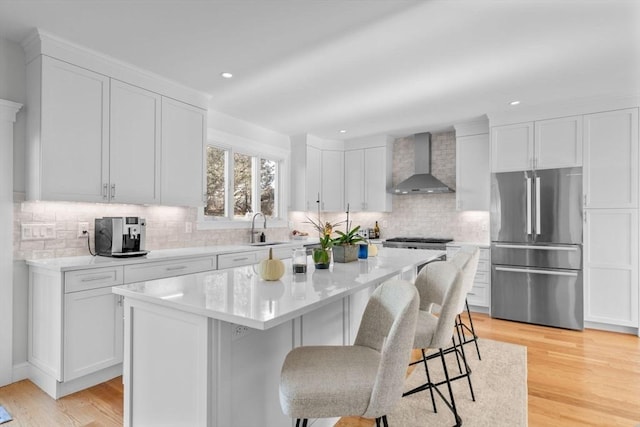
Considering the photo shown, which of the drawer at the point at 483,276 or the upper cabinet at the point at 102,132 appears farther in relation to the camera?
the drawer at the point at 483,276

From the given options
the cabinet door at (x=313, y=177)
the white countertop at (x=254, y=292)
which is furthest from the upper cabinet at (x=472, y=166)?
the white countertop at (x=254, y=292)

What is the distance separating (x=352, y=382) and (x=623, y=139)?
429 cm

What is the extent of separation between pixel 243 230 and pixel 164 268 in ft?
5.74

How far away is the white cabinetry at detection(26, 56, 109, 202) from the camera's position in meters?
2.57

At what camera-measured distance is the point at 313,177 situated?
221 inches

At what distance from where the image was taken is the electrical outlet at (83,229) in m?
3.00

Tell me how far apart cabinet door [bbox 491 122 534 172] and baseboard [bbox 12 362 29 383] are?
16.8ft

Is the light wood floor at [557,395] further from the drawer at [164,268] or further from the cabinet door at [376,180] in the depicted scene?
the cabinet door at [376,180]

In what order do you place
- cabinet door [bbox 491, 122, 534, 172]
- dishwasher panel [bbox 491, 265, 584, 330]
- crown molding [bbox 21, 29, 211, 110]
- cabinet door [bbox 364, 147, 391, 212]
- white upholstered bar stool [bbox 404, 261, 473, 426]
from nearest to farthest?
1. white upholstered bar stool [bbox 404, 261, 473, 426]
2. crown molding [bbox 21, 29, 211, 110]
3. dishwasher panel [bbox 491, 265, 584, 330]
4. cabinet door [bbox 491, 122, 534, 172]
5. cabinet door [bbox 364, 147, 391, 212]

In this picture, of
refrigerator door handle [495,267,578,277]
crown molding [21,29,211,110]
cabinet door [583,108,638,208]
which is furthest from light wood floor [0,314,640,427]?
crown molding [21,29,211,110]

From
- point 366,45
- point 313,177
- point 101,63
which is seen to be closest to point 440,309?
point 366,45

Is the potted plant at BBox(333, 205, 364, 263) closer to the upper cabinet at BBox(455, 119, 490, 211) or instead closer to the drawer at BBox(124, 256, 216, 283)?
the drawer at BBox(124, 256, 216, 283)

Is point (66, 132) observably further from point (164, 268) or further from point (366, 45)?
point (366, 45)

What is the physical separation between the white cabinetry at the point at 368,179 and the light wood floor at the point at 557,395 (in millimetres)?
2898
